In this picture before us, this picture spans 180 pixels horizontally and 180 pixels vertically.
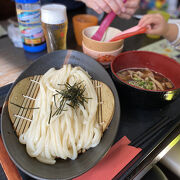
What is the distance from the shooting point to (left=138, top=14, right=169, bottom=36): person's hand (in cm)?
129

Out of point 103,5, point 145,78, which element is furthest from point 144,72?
point 103,5

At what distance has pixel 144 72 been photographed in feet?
3.94

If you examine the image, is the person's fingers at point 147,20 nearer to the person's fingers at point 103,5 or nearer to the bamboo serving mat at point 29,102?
the person's fingers at point 103,5

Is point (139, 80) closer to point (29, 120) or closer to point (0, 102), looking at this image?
point (29, 120)

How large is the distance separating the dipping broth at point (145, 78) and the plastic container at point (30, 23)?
0.72m

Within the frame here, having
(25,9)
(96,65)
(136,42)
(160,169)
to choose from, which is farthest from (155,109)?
(25,9)

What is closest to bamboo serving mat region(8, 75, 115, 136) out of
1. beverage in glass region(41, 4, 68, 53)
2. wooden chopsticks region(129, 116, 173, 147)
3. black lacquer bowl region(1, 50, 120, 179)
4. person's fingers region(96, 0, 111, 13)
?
black lacquer bowl region(1, 50, 120, 179)

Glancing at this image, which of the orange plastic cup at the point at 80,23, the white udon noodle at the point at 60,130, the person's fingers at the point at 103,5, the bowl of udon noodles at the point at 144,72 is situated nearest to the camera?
the white udon noodle at the point at 60,130

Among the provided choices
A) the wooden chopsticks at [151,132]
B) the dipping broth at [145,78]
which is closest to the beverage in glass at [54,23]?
the dipping broth at [145,78]

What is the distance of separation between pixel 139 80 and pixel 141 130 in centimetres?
33

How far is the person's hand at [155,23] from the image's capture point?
1288 millimetres

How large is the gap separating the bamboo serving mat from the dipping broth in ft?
0.74

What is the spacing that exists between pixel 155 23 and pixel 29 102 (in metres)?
1.12

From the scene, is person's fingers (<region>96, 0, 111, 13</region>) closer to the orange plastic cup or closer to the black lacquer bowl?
the orange plastic cup
